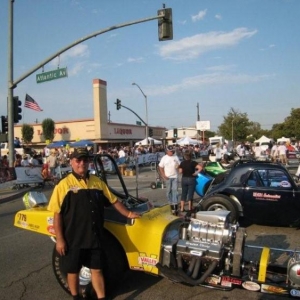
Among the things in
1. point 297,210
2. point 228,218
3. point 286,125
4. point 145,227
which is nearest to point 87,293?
point 145,227

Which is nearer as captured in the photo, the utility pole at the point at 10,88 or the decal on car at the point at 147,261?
the decal on car at the point at 147,261

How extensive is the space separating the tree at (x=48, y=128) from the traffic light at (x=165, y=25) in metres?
37.7

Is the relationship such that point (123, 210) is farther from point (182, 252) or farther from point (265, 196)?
point (265, 196)

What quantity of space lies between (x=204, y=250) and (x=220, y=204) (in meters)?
3.88

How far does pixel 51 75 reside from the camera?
15.6 m

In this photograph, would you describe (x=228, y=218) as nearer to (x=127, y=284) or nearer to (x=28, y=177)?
(x=127, y=284)

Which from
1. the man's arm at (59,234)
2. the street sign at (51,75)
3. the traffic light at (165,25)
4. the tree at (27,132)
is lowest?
the man's arm at (59,234)

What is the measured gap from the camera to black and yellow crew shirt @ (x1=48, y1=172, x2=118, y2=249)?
350 centimetres

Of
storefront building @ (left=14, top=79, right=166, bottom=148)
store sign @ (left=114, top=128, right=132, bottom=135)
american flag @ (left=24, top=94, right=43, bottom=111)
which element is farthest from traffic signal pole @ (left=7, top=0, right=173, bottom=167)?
store sign @ (left=114, top=128, right=132, bottom=135)

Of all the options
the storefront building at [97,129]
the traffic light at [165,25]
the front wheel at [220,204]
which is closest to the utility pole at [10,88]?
the traffic light at [165,25]

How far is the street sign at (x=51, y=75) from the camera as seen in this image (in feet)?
50.1

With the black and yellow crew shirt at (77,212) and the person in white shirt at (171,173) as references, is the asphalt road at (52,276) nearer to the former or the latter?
the black and yellow crew shirt at (77,212)

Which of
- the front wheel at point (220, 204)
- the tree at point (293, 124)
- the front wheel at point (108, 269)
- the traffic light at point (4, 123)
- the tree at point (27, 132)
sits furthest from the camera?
the tree at point (293, 124)

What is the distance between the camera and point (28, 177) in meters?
16.3
